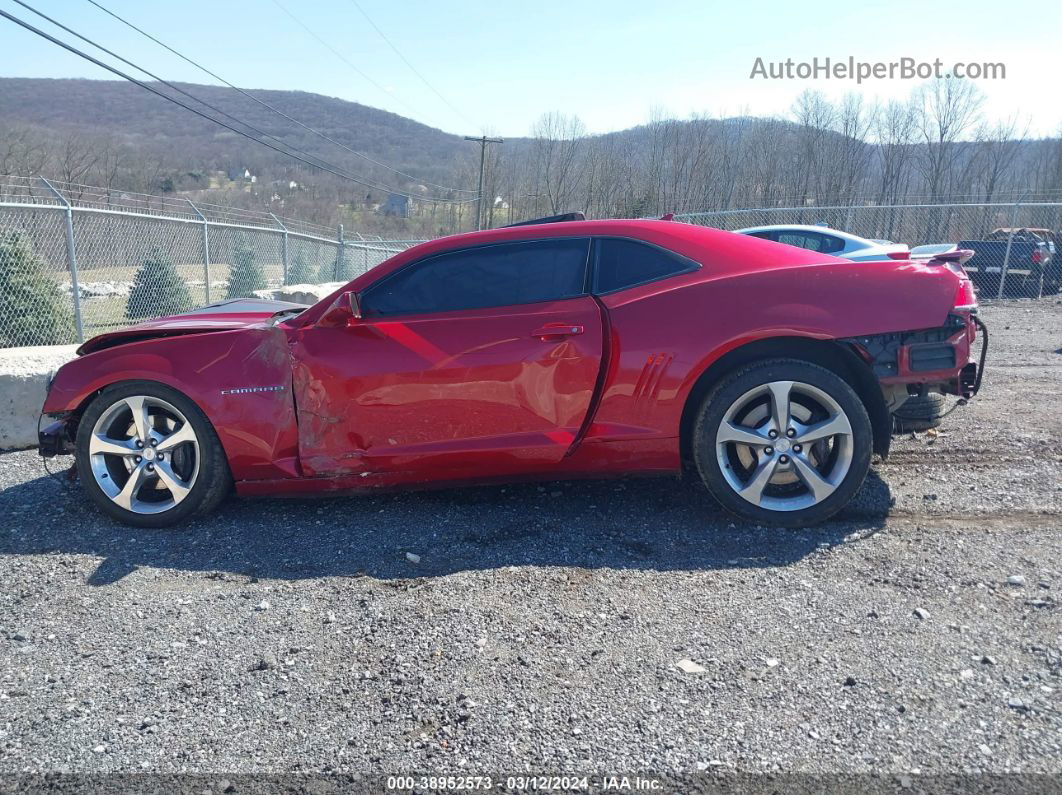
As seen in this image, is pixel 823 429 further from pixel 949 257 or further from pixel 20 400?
pixel 20 400

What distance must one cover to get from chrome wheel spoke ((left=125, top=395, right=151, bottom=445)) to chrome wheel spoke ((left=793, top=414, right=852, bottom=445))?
3.39 m

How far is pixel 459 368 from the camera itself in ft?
12.5

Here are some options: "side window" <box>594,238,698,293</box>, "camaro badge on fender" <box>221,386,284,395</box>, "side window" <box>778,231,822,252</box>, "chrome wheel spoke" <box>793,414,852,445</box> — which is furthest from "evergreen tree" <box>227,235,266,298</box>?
"chrome wheel spoke" <box>793,414,852,445</box>

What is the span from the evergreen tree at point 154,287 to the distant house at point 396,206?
116 feet

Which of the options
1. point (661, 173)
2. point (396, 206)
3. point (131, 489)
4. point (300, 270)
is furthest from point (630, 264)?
point (396, 206)

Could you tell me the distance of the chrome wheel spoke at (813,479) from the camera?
146 inches

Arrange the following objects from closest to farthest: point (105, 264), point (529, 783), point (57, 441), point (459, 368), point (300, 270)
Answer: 1. point (529, 783)
2. point (459, 368)
3. point (57, 441)
4. point (105, 264)
5. point (300, 270)

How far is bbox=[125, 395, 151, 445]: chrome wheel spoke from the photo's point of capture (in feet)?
13.3

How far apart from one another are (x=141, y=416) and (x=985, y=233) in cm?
2051

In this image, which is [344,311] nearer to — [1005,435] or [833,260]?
[833,260]

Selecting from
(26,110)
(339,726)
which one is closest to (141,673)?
(339,726)

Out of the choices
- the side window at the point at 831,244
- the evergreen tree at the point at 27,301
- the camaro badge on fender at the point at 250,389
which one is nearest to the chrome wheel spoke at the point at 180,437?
the camaro badge on fender at the point at 250,389

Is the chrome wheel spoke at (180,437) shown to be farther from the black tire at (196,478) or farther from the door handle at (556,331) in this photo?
the door handle at (556,331)

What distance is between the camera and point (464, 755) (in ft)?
7.28
